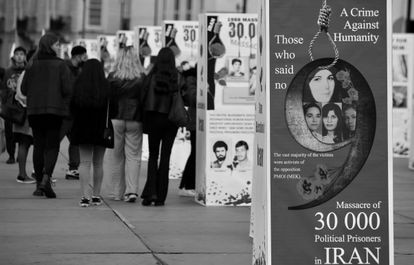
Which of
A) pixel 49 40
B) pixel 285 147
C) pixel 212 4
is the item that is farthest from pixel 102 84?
pixel 212 4

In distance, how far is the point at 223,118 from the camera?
13.3 metres

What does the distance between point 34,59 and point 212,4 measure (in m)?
54.2

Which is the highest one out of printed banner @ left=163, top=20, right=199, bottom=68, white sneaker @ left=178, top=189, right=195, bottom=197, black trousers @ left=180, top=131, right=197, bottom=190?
printed banner @ left=163, top=20, right=199, bottom=68

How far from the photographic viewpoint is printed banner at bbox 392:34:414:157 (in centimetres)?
2333

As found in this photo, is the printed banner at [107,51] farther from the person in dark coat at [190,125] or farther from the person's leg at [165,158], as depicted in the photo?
the person's leg at [165,158]

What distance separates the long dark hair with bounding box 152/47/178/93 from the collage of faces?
18.6ft

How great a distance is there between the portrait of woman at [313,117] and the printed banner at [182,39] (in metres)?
10.1

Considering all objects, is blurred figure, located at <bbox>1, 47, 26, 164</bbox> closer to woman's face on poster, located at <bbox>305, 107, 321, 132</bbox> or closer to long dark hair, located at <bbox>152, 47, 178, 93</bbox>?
long dark hair, located at <bbox>152, 47, 178, 93</bbox>

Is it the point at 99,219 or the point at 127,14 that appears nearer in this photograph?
the point at 99,219

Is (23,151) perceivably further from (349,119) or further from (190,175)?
(349,119)

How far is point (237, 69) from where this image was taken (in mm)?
13242

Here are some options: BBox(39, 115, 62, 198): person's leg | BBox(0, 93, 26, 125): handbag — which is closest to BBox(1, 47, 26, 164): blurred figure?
BBox(0, 93, 26, 125): handbag

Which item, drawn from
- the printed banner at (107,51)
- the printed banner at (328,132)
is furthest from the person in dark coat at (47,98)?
the printed banner at (107,51)

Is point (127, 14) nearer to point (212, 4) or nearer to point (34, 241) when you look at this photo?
point (212, 4)
